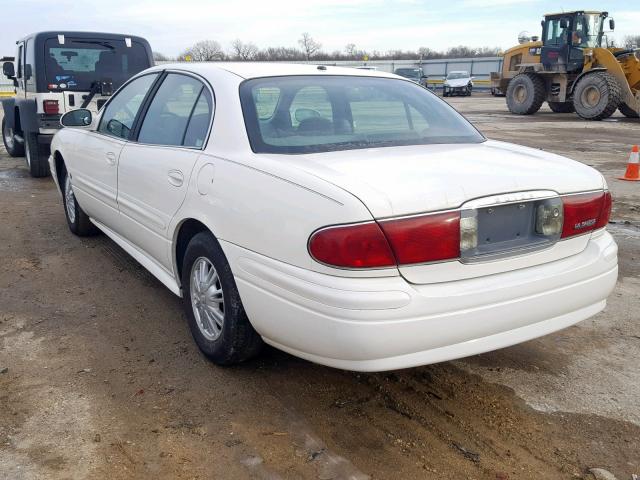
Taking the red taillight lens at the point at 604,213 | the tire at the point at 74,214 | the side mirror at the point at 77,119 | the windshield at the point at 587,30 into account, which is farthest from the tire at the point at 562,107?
the red taillight lens at the point at 604,213

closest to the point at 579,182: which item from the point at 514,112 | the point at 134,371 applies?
the point at 134,371

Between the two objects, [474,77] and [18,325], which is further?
[474,77]

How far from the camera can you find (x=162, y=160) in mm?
3535

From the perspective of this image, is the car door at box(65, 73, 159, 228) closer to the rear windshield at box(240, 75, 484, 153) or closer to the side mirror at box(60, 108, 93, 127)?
the side mirror at box(60, 108, 93, 127)

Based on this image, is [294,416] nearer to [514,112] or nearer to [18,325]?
[18,325]

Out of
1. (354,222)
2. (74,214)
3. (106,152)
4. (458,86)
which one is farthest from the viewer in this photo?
(458,86)

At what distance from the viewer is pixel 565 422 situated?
2.81 m

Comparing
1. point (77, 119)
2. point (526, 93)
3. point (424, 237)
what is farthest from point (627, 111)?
point (424, 237)

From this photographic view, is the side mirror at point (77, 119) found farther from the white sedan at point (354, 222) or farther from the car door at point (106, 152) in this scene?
the white sedan at point (354, 222)

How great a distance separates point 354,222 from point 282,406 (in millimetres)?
1071

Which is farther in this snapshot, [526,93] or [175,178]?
[526,93]

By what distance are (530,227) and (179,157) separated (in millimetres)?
1850

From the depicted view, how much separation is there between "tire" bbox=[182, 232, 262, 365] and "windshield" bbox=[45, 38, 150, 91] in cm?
662

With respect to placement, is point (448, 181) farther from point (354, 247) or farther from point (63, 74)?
point (63, 74)
